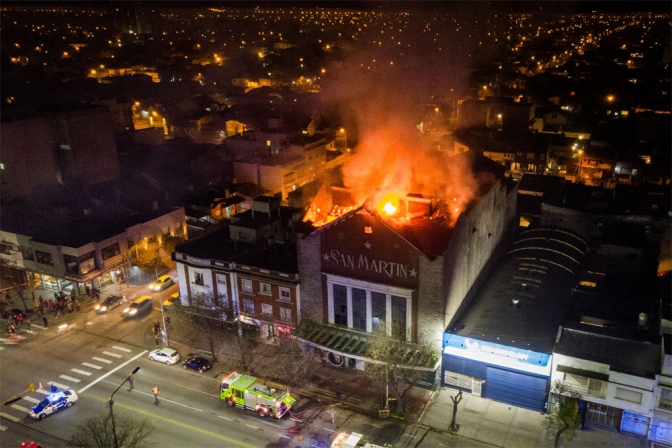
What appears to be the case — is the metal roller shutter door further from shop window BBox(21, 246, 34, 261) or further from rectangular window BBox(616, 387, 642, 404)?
shop window BBox(21, 246, 34, 261)

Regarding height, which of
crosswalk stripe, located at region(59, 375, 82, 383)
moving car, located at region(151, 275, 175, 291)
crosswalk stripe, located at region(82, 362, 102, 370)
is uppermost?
moving car, located at region(151, 275, 175, 291)

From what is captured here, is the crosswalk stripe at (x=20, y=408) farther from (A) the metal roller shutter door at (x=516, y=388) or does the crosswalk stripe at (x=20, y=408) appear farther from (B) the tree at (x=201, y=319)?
(A) the metal roller shutter door at (x=516, y=388)

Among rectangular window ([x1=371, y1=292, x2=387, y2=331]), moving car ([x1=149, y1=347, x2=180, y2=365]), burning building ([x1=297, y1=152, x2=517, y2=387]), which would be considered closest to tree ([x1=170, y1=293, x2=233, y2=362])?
moving car ([x1=149, y1=347, x2=180, y2=365])

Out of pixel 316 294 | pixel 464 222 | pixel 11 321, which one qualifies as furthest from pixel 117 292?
pixel 464 222

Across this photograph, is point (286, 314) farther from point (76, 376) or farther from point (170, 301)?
point (76, 376)

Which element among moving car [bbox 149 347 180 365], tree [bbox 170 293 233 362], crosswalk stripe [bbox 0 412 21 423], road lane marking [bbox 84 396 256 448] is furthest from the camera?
tree [bbox 170 293 233 362]

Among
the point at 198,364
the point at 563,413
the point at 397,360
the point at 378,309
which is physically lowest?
the point at 198,364

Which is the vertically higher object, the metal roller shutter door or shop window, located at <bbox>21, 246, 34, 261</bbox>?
shop window, located at <bbox>21, 246, 34, 261</bbox>

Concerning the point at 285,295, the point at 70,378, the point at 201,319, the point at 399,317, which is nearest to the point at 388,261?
the point at 399,317
